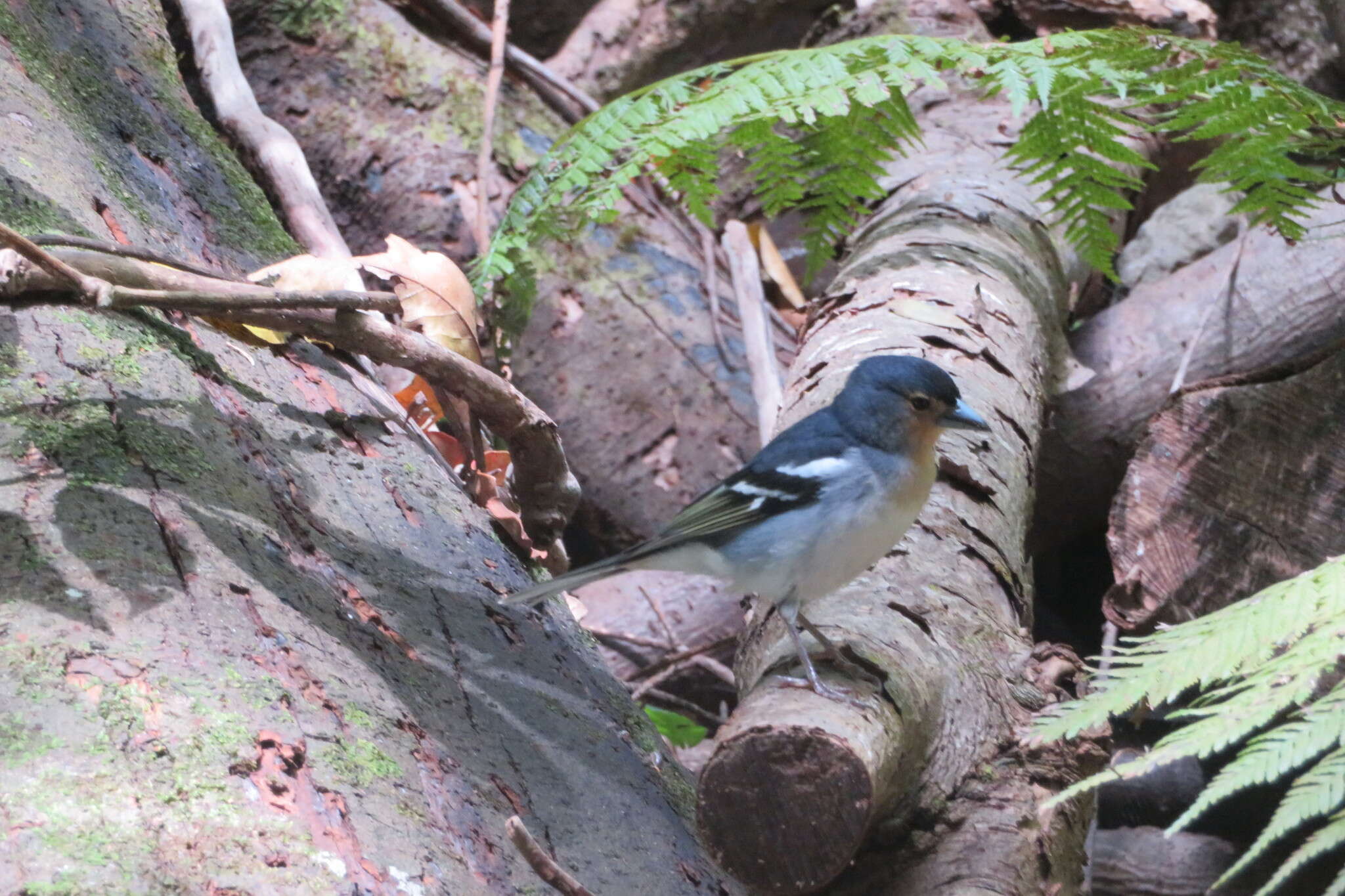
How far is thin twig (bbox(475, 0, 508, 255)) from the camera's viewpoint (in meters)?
4.61

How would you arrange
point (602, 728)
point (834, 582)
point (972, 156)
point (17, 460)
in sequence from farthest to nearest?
point (972, 156) < point (834, 582) < point (602, 728) < point (17, 460)

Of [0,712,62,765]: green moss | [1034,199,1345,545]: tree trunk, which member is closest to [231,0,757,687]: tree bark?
[1034,199,1345,545]: tree trunk

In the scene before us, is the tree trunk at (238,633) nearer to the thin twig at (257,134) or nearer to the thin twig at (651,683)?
the thin twig at (257,134)

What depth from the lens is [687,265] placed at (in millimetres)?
5070

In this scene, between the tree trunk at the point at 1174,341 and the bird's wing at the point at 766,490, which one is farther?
the tree trunk at the point at 1174,341

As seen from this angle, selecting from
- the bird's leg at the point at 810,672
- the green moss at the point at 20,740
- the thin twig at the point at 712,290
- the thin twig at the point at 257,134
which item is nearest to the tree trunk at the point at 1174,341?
the thin twig at the point at 712,290

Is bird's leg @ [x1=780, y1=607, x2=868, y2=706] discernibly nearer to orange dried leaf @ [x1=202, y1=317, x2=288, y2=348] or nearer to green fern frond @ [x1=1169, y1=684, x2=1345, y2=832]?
green fern frond @ [x1=1169, y1=684, x2=1345, y2=832]

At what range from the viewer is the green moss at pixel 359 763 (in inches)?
69.0

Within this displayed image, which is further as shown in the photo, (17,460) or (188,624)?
(17,460)

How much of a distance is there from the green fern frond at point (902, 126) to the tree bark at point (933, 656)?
0.36 meters

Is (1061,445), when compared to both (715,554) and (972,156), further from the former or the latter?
(715,554)

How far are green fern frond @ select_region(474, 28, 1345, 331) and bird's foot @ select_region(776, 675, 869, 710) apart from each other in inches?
70.0

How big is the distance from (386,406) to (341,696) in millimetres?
1172

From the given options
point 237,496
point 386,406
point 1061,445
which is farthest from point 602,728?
point 1061,445
